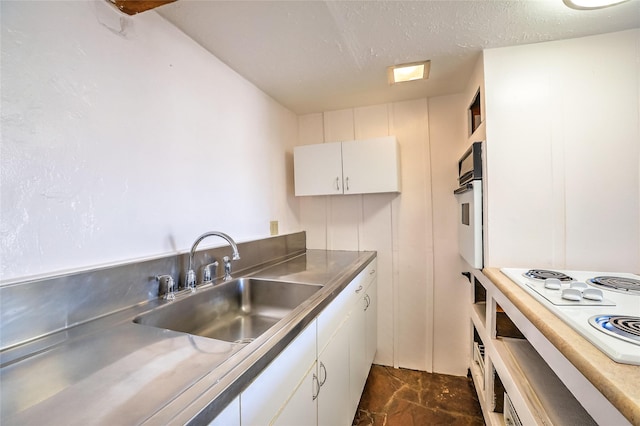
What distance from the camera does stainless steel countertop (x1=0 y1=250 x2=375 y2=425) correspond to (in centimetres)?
49

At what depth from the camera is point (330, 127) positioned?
2.46 metres

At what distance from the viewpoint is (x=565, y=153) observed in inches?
55.2

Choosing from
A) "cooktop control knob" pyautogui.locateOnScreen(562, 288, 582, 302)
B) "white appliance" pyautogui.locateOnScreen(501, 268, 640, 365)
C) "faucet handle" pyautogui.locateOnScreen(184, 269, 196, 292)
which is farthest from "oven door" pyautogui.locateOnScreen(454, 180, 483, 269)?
"faucet handle" pyautogui.locateOnScreen(184, 269, 196, 292)

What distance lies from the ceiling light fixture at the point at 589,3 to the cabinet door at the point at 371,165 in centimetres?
107

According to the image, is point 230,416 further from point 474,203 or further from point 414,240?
point 414,240

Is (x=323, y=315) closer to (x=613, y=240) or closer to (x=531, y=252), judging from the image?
(x=531, y=252)

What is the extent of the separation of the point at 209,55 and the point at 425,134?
1640 mm

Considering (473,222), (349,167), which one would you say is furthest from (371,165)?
(473,222)

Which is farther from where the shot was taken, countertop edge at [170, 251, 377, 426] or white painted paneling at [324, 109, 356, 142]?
white painted paneling at [324, 109, 356, 142]

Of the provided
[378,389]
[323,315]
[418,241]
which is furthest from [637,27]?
[378,389]

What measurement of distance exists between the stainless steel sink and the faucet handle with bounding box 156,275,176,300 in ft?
0.18

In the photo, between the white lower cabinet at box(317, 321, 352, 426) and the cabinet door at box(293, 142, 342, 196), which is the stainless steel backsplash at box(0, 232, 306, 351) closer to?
the white lower cabinet at box(317, 321, 352, 426)

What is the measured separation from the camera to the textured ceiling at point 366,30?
119cm

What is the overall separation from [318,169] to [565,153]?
152 centimetres
